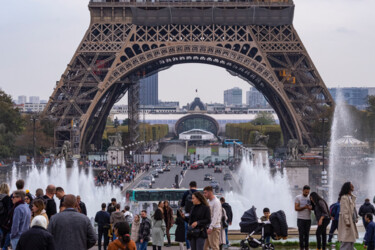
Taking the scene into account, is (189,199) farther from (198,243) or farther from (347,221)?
(347,221)

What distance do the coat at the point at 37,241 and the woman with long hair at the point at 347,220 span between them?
6.18 meters

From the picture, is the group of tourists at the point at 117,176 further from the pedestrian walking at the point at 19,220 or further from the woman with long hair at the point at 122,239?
the woman with long hair at the point at 122,239

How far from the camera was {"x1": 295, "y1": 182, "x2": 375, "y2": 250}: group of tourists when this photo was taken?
13.9 meters

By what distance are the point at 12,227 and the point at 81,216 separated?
254 centimetres

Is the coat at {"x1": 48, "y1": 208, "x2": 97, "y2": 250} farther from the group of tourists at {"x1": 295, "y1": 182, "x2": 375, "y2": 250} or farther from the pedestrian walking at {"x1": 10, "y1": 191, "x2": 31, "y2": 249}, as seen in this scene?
the group of tourists at {"x1": 295, "y1": 182, "x2": 375, "y2": 250}

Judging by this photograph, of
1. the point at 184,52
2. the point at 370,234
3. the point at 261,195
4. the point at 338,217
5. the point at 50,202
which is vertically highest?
the point at 184,52

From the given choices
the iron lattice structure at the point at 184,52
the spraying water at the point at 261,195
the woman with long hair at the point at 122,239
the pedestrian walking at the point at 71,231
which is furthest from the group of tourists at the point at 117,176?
the woman with long hair at the point at 122,239

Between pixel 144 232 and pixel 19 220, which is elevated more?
pixel 19 220

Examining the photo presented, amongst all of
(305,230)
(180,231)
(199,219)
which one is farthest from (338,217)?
(199,219)

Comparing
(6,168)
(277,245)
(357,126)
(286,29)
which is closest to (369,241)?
(277,245)

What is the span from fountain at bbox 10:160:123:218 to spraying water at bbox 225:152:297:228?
6961mm

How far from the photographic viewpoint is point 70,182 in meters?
45.8

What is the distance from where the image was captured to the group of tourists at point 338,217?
549 inches

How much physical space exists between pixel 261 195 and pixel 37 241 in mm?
30511
